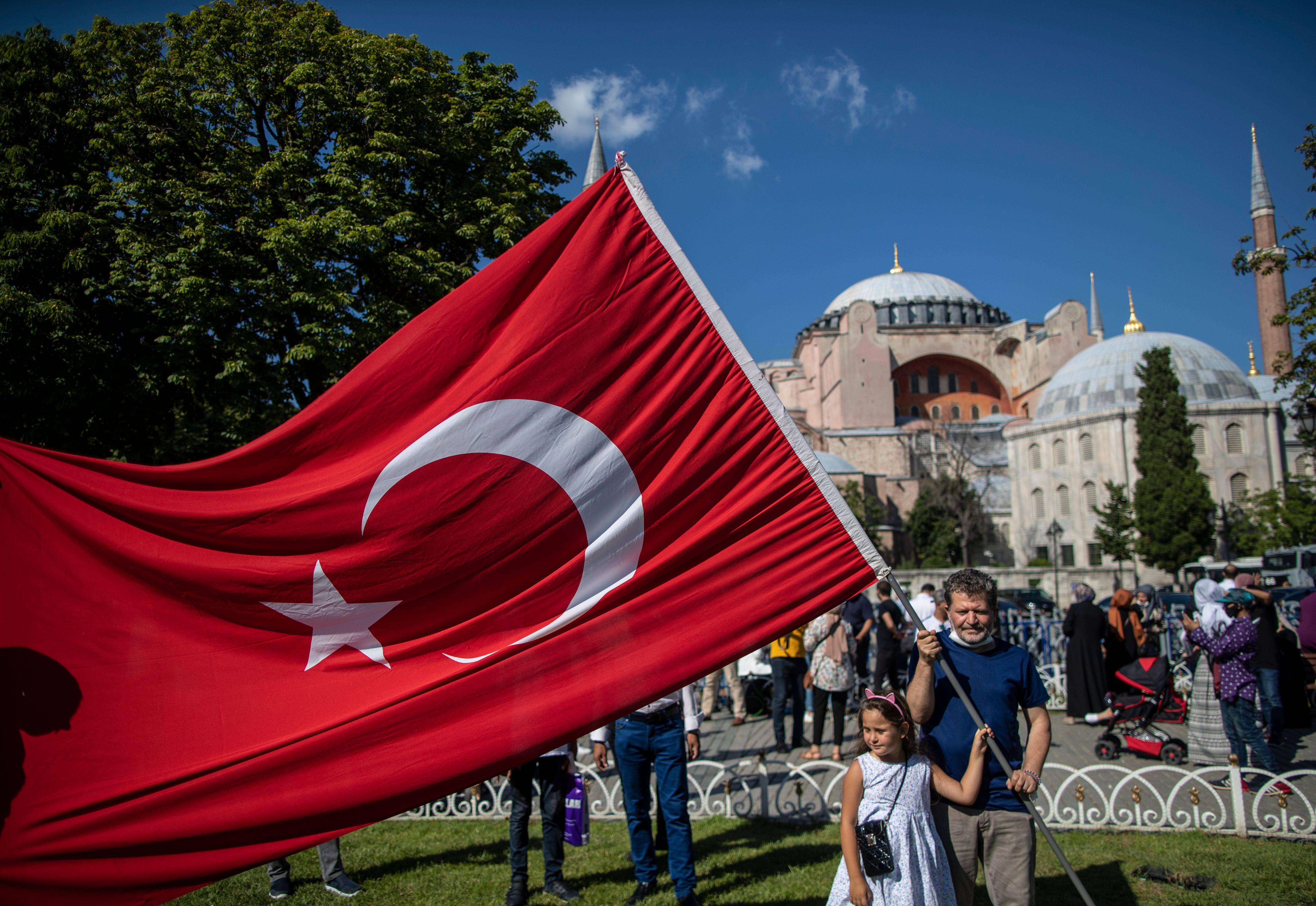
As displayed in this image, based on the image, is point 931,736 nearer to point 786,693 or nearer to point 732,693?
point 786,693

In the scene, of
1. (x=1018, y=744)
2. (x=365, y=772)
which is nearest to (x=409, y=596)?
(x=365, y=772)

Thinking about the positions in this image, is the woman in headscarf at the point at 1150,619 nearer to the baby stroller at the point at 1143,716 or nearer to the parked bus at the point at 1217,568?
the baby stroller at the point at 1143,716

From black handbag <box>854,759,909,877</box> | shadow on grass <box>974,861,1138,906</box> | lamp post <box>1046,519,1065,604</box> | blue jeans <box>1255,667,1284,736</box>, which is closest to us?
black handbag <box>854,759,909,877</box>

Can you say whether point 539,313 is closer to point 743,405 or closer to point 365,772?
point 743,405

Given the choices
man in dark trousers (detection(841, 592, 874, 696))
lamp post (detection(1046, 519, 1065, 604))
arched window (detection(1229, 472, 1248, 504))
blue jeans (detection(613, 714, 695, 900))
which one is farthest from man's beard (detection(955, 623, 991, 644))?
arched window (detection(1229, 472, 1248, 504))

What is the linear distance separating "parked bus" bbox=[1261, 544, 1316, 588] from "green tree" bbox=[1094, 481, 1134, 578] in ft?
43.5

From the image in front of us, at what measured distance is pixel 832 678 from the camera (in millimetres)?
8344

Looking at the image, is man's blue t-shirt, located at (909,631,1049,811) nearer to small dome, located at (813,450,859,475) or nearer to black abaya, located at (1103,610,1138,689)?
black abaya, located at (1103,610,1138,689)

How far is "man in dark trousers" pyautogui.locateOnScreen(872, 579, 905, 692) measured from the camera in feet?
29.9

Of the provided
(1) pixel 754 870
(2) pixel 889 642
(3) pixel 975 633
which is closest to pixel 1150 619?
(2) pixel 889 642

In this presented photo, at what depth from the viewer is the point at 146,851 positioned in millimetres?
2713

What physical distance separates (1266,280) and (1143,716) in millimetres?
52496

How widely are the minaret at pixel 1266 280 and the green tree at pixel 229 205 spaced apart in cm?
5068

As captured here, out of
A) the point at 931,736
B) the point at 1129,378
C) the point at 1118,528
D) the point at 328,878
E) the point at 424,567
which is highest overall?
the point at 1129,378
